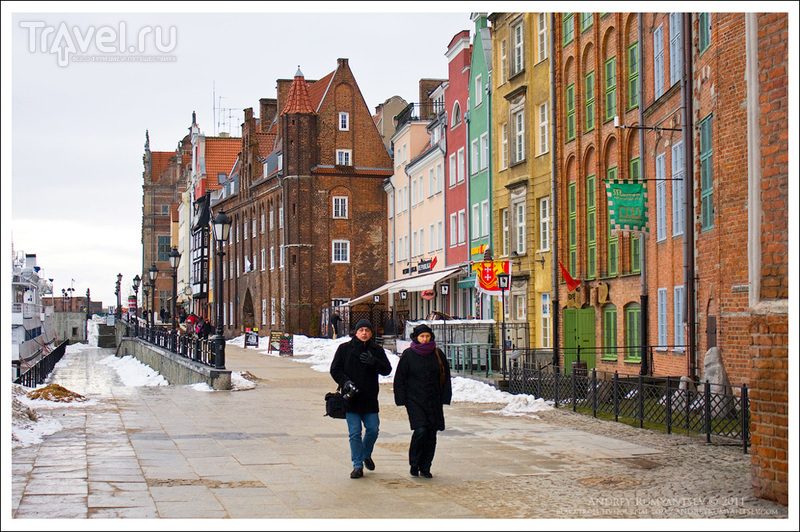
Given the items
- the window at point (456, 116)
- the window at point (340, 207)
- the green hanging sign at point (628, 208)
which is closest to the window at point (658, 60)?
the green hanging sign at point (628, 208)

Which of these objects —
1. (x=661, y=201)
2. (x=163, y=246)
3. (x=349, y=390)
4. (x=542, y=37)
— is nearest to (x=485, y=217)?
(x=542, y=37)

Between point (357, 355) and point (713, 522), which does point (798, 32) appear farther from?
point (357, 355)

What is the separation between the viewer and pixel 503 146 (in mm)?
35969

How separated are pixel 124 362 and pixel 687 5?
197 ft

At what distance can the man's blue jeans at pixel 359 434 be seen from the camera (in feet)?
36.3

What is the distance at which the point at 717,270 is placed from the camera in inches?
737

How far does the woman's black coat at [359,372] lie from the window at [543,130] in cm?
2123

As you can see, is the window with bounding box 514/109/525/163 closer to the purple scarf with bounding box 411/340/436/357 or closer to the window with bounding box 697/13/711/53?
the window with bounding box 697/13/711/53

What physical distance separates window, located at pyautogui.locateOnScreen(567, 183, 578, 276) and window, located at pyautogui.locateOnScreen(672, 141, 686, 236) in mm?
7404

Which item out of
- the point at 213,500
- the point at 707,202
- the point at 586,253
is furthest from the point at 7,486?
the point at 586,253

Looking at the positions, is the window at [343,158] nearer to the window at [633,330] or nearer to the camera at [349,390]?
the window at [633,330]

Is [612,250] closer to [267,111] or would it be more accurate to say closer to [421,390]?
[421,390]

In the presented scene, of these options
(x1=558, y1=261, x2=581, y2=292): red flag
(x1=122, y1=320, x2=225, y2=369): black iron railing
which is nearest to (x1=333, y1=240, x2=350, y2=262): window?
(x1=122, y1=320, x2=225, y2=369): black iron railing

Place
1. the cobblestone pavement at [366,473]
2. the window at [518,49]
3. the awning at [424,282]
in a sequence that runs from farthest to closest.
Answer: the awning at [424,282], the window at [518,49], the cobblestone pavement at [366,473]
